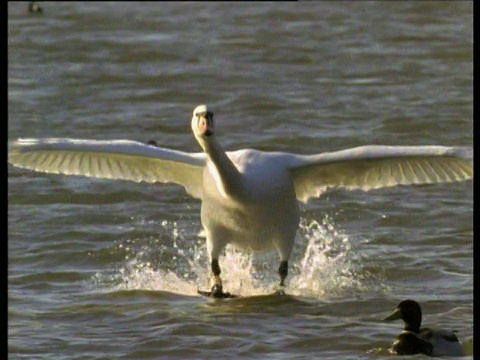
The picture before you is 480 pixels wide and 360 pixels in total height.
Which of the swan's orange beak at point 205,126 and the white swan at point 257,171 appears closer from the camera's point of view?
the swan's orange beak at point 205,126

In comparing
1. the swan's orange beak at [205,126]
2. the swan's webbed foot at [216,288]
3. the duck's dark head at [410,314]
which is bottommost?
the duck's dark head at [410,314]

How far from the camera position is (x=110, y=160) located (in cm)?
1212

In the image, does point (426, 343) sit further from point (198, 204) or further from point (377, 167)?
point (198, 204)

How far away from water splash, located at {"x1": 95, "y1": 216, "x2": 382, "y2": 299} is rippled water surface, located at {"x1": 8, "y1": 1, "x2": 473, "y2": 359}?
0.08 ft

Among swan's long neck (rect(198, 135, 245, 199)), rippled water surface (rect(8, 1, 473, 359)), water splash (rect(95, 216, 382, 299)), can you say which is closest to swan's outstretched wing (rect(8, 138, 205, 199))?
swan's long neck (rect(198, 135, 245, 199))

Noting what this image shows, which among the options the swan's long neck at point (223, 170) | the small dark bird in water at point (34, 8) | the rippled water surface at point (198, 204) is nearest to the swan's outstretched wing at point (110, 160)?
the swan's long neck at point (223, 170)

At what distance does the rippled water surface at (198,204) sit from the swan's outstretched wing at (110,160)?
0.80 meters

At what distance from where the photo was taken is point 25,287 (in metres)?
12.2

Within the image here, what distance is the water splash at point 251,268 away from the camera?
12.1m

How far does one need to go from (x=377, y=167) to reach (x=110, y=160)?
80.0 inches

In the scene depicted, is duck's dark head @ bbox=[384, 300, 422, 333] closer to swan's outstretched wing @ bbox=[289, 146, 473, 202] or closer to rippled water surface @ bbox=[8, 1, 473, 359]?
rippled water surface @ bbox=[8, 1, 473, 359]

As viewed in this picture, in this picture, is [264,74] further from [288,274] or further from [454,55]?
[288,274]

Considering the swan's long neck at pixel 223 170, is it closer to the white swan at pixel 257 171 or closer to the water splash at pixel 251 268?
the white swan at pixel 257 171

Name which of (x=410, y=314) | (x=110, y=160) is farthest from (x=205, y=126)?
(x=410, y=314)
